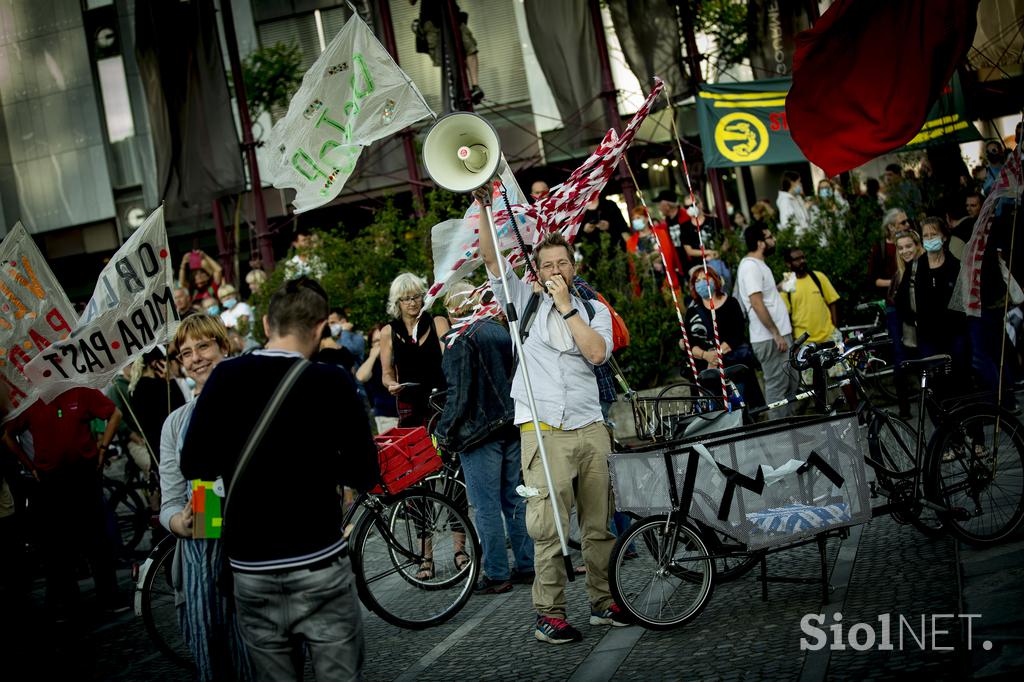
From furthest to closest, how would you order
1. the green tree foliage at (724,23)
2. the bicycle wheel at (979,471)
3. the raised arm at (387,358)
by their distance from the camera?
1. the green tree foliage at (724,23)
2. the raised arm at (387,358)
3. the bicycle wheel at (979,471)

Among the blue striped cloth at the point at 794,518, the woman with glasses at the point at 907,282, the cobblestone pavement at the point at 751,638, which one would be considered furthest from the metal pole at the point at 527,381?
the woman with glasses at the point at 907,282

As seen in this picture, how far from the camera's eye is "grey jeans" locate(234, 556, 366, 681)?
393cm

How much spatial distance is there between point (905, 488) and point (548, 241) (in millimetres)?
2630

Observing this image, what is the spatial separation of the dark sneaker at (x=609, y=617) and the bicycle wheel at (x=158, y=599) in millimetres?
2595

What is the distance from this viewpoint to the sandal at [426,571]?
7287mm

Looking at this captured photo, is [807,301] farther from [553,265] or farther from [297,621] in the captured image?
[297,621]

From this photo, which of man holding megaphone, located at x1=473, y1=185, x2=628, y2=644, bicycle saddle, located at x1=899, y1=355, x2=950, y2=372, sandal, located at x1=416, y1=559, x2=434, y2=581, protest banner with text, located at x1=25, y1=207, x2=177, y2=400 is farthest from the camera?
protest banner with text, located at x1=25, y1=207, x2=177, y2=400

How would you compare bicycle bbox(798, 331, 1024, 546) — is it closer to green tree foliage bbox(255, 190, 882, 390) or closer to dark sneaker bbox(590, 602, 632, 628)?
dark sneaker bbox(590, 602, 632, 628)

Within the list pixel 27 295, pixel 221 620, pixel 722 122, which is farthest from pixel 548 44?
pixel 221 620

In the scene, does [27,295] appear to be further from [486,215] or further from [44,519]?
[486,215]

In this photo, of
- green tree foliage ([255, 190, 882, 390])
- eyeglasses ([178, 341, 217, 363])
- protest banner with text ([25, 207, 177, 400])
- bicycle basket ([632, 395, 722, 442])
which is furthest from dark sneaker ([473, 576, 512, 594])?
green tree foliage ([255, 190, 882, 390])

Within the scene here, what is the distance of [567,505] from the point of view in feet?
20.3

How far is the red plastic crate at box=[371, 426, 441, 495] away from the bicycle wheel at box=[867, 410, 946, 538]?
9.49ft

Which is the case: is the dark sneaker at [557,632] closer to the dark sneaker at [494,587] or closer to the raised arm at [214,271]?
the dark sneaker at [494,587]
